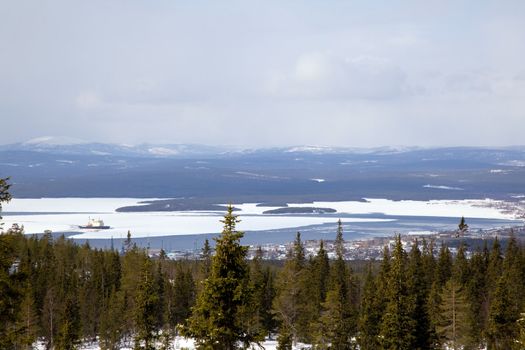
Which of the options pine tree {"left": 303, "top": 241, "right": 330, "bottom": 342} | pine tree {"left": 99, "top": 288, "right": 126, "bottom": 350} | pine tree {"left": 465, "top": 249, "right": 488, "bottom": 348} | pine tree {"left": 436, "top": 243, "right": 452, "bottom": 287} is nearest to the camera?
pine tree {"left": 465, "top": 249, "right": 488, "bottom": 348}

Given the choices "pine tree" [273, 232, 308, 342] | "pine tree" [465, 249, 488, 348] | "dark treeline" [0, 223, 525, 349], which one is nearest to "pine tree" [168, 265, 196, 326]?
"dark treeline" [0, 223, 525, 349]

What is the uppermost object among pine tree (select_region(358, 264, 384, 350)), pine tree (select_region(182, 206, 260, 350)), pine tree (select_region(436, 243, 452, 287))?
pine tree (select_region(182, 206, 260, 350))

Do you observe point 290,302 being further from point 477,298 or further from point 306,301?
point 477,298

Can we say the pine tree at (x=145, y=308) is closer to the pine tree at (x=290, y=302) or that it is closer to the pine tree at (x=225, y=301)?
the pine tree at (x=225, y=301)

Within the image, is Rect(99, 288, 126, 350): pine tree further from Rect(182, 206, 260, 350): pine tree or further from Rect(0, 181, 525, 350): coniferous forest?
Rect(182, 206, 260, 350): pine tree

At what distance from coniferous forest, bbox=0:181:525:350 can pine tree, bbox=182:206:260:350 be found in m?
0.03

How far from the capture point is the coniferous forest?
19734 mm

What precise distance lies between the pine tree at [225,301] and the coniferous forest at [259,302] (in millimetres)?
33

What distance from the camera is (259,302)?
1635 inches

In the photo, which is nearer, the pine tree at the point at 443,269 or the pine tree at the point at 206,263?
the pine tree at the point at 443,269

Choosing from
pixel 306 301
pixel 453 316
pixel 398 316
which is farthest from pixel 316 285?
pixel 398 316

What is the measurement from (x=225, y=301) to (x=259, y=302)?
72.6 ft

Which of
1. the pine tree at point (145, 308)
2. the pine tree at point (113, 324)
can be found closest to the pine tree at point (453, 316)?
the pine tree at point (145, 308)

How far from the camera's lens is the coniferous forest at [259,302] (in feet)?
64.7
